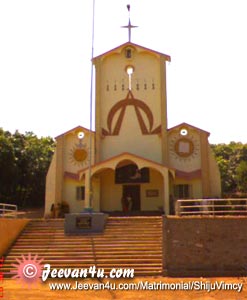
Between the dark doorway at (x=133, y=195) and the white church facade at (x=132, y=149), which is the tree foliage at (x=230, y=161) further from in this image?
the dark doorway at (x=133, y=195)

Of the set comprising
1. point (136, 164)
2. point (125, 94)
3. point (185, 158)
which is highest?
point (125, 94)

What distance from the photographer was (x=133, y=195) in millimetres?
26688

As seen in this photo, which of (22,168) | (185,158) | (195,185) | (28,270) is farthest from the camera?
(22,168)

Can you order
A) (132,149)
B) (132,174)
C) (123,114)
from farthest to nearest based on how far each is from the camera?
(123,114) < (132,149) < (132,174)

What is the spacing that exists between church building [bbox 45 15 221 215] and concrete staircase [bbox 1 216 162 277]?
6666mm

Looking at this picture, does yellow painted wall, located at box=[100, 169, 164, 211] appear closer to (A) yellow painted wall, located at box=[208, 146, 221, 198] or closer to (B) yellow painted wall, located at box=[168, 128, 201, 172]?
(B) yellow painted wall, located at box=[168, 128, 201, 172]

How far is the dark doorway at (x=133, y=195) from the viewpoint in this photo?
26.5 meters

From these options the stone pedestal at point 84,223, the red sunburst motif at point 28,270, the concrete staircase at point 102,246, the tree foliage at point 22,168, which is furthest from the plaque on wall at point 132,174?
the tree foliage at point 22,168

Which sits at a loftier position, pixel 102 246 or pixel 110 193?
pixel 110 193

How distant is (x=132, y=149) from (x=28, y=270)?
13.0 metres

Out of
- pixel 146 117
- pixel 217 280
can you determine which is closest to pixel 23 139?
pixel 146 117

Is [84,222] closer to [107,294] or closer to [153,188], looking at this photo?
[107,294]

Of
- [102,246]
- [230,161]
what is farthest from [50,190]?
[230,161]

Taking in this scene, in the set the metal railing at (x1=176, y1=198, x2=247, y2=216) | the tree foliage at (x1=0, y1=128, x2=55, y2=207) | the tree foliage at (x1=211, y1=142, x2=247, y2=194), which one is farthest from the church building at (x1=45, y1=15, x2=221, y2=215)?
the tree foliage at (x1=211, y1=142, x2=247, y2=194)
